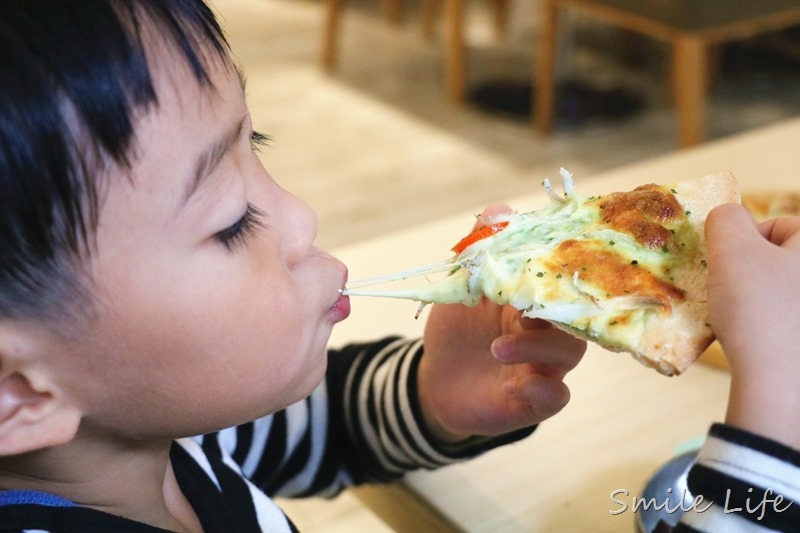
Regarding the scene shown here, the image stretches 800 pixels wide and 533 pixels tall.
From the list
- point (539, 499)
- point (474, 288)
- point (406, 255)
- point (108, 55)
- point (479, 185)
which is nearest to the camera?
point (108, 55)

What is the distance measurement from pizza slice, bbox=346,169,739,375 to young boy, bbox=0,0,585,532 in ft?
0.30

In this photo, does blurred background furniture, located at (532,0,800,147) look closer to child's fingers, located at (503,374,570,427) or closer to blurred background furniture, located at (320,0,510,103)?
blurred background furniture, located at (320,0,510,103)

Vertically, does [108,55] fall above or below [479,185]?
above

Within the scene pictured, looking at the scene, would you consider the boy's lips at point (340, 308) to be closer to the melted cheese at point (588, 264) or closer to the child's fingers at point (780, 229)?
the melted cheese at point (588, 264)

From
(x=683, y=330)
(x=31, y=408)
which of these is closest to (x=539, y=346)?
(x=683, y=330)

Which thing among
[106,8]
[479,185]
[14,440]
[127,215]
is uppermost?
[106,8]

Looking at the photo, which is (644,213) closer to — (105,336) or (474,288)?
(474,288)

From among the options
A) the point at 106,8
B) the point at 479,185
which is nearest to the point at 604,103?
the point at 479,185

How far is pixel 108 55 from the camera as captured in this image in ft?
1.74

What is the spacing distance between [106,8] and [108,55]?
0.10 feet

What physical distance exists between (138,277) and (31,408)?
11cm

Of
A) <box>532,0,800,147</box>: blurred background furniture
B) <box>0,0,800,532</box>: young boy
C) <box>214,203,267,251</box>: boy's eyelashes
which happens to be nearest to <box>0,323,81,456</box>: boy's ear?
<box>0,0,800,532</box>: young boy

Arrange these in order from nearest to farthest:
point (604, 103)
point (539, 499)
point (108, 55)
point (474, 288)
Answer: point (108, 55) → point (474, 288) → point (539, 499) → point (604, 103)

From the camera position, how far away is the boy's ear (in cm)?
57
